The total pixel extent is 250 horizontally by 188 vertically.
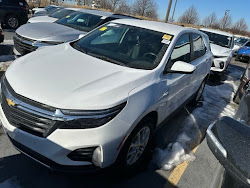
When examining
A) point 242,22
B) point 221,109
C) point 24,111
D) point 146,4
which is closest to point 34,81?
point 24,111

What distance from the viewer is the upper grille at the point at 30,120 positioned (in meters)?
1.93

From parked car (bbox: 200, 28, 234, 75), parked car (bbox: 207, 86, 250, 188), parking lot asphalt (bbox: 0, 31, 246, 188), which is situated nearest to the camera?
parked car (bbox: 207, 86, 250, 188)

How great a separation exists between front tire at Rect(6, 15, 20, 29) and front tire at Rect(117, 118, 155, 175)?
11025 mm

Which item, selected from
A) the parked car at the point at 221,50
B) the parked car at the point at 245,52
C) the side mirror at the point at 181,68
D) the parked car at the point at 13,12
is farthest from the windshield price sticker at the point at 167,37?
the parked car at the point at 245,52

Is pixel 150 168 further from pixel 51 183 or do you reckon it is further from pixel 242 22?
pixel 242 22

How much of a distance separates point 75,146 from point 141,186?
1.06 meters

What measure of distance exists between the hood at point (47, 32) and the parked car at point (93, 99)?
7.87 ft

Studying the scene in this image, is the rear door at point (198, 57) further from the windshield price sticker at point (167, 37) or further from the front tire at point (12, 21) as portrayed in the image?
the front tire at point (12, 21)

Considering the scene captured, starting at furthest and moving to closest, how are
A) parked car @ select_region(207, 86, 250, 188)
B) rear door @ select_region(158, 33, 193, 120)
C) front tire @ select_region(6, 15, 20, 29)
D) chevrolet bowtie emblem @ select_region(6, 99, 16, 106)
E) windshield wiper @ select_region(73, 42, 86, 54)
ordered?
front tire @ select_region(6, 15, 20, 29) → windshield wiper @ select_region(73, 42, 86, 54) → rear door @ select_region(158, 33, 193, 120) → chevrolet bowtie emblem @ select_region(6, 99, 16, 106) → parked car @ select_region(207, 86, 250, 188)

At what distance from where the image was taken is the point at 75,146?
1930mm

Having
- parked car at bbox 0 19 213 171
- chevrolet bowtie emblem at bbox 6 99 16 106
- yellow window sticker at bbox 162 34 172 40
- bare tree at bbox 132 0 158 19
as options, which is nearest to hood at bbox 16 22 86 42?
parked car at bbox 0 19 213 171

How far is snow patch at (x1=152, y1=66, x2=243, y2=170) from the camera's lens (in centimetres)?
308

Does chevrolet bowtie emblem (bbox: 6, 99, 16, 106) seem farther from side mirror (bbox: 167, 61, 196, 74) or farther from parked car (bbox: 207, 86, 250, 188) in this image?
side mirror (bbox: 167, 61, 196, 74)

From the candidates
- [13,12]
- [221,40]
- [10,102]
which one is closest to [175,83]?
[10,102]
